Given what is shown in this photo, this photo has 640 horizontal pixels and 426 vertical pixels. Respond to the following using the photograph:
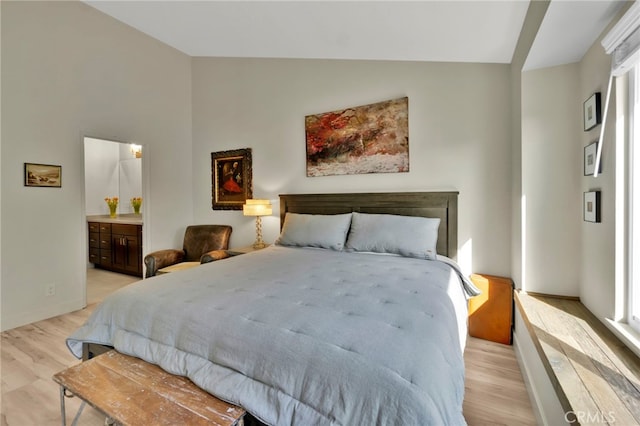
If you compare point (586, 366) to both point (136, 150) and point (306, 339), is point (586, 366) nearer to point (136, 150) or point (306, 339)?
point (306, 339)

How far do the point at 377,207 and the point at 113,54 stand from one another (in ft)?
11.8

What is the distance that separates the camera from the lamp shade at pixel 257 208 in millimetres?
3484

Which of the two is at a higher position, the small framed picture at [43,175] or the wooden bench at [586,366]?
the small framed picture at [43,175]

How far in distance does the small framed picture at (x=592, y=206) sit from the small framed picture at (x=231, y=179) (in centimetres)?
339

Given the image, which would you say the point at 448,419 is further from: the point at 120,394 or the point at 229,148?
the point at 229,148

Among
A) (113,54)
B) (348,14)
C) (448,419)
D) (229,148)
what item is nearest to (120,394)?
(448,419)

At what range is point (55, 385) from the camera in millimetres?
1901

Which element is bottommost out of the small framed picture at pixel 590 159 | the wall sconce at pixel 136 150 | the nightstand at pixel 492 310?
the nightstand at pixel 492 310

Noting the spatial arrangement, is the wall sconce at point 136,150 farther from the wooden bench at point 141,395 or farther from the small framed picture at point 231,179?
the wooden bench at point 141,395

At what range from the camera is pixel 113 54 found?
11.4 feet

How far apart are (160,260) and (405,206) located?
293 cm

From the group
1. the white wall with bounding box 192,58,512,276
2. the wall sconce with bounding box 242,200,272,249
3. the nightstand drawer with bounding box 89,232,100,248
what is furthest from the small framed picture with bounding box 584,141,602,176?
the nightstand drawer with bounding box 89,232,100,248

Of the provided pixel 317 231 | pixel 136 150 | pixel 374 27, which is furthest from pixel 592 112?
pixel 136 150

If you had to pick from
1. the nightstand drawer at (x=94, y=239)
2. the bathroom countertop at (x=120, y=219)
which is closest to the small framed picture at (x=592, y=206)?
the bathroom countertop at (x=120, y=219)
